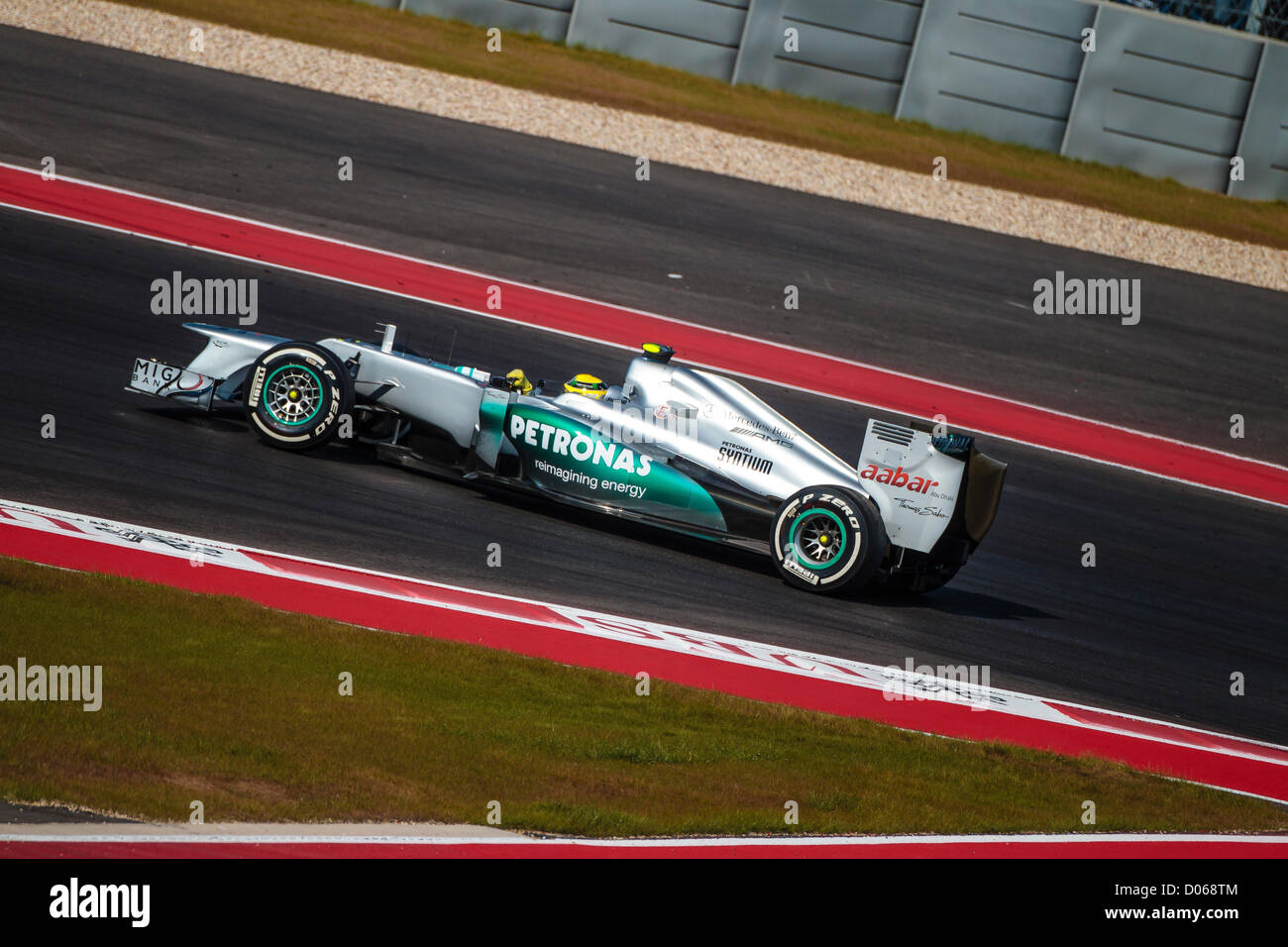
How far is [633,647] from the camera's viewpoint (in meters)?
8.72

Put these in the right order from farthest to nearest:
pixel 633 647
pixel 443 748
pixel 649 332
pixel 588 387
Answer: pixel 649 332
pixel 588 387
pixel 633 647
pixel 443 748

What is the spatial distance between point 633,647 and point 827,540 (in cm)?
192

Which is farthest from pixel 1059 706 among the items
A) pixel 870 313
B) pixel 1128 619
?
pixel 870 313

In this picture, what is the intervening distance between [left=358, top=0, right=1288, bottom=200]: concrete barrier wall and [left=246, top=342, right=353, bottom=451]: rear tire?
A: 51.9 feet

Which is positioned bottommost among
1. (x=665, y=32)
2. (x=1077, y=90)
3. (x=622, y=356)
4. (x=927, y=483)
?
(x=927, y=483)

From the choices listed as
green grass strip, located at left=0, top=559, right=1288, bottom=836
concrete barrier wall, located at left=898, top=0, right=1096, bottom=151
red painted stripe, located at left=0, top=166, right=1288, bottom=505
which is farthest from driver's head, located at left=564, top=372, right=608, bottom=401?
concrete barrier wall, located at left=898, top=0, right=1096, bottom=151

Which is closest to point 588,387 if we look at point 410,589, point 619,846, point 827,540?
point 827,540

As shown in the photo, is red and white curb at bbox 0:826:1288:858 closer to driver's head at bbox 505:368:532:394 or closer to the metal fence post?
driver's head at bbox 505:368:532:394

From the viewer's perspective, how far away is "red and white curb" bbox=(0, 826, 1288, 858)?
4973mm

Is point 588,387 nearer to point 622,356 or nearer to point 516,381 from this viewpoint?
point 516,381

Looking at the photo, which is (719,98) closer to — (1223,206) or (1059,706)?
(1223,206)

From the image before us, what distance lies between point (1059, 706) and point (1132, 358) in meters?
11.0

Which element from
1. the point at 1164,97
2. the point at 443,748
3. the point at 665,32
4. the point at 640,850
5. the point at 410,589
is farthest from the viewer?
the point at 665,32

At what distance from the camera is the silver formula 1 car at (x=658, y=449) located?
9.91 metres
